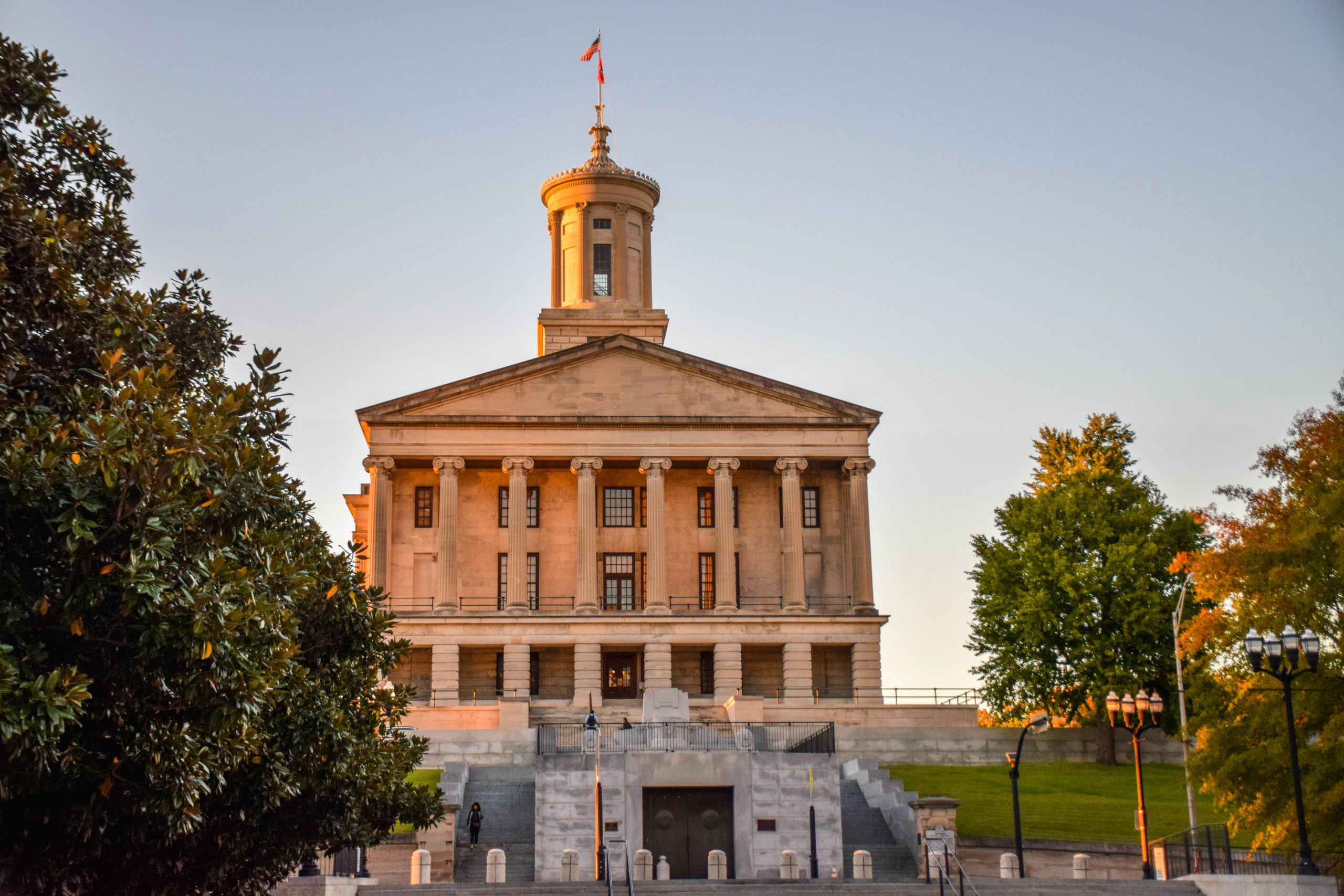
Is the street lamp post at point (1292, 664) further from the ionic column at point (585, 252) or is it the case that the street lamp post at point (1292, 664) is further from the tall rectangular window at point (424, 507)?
the ionic column at point (585, 252)

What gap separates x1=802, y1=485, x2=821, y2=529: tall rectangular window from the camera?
67.8m

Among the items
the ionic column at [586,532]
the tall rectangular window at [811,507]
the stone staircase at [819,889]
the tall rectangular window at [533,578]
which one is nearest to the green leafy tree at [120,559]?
the stone staircase at [819,889]

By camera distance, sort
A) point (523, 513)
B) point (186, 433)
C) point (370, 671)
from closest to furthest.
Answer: point (186, 433) → point (370, 671) → point (523, 513)

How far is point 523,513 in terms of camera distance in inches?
2517

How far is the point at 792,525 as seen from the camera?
2559 inches

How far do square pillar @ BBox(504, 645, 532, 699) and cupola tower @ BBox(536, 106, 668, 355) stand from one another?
60.5 ft

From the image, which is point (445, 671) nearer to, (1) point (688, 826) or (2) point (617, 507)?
(2) point (617, 507)

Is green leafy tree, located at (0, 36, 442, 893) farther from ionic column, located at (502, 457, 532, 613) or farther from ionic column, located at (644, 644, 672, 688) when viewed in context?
ionic column, located at (502, 457, 532, 613)

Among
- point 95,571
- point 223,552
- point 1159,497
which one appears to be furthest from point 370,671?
point 1159,497

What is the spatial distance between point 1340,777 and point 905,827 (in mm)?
12286

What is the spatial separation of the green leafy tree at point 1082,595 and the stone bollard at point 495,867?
84.2 feet

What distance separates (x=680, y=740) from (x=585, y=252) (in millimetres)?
41409

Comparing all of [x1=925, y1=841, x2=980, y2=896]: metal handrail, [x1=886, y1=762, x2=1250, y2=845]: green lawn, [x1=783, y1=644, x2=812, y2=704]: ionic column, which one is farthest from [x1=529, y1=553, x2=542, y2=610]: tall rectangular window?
[x1=925, y1=841, x2=980, y2=896]: metal handrail

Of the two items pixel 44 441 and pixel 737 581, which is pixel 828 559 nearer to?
pixel 737 581
